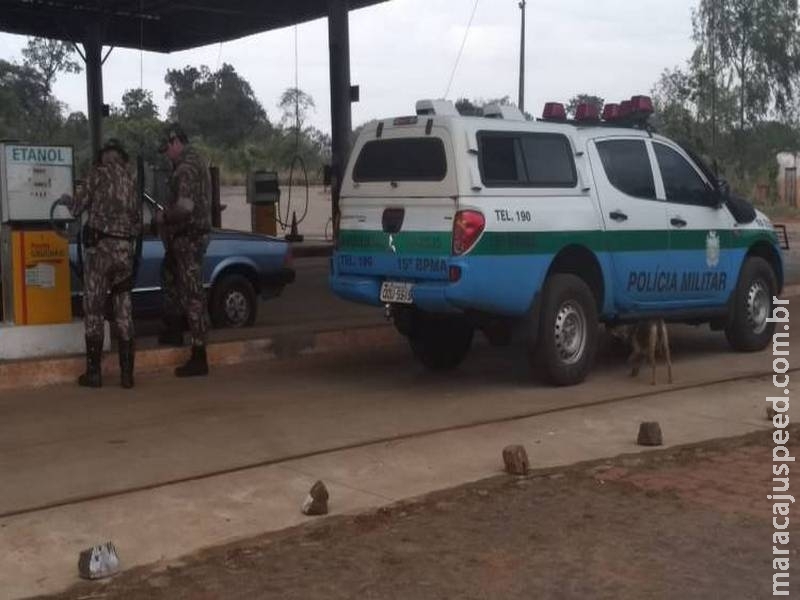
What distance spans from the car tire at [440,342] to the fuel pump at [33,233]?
2.99 m

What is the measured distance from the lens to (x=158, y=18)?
2739cm

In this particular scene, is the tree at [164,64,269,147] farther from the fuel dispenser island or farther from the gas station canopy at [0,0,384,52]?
the fuel dispenser island

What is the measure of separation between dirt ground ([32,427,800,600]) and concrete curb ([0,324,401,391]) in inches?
164

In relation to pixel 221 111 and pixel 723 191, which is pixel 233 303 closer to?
pixel 723 191

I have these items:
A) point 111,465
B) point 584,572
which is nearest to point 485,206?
point 111,465

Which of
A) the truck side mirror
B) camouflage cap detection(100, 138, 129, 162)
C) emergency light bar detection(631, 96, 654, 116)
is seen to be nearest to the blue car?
camouflage cap detection(100, 138, 129, 162)

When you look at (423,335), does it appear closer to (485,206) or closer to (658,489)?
(485,206)

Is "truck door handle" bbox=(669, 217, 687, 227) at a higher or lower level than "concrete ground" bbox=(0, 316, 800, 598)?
higher

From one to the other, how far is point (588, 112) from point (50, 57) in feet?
116

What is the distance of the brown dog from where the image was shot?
368 inches

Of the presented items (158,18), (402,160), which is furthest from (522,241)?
(158,18)

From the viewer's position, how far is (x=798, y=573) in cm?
492

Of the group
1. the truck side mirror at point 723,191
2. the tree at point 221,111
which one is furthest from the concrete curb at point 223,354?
the tree at point 221,111

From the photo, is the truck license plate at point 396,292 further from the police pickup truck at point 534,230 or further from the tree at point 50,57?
the tree at point 50,57
